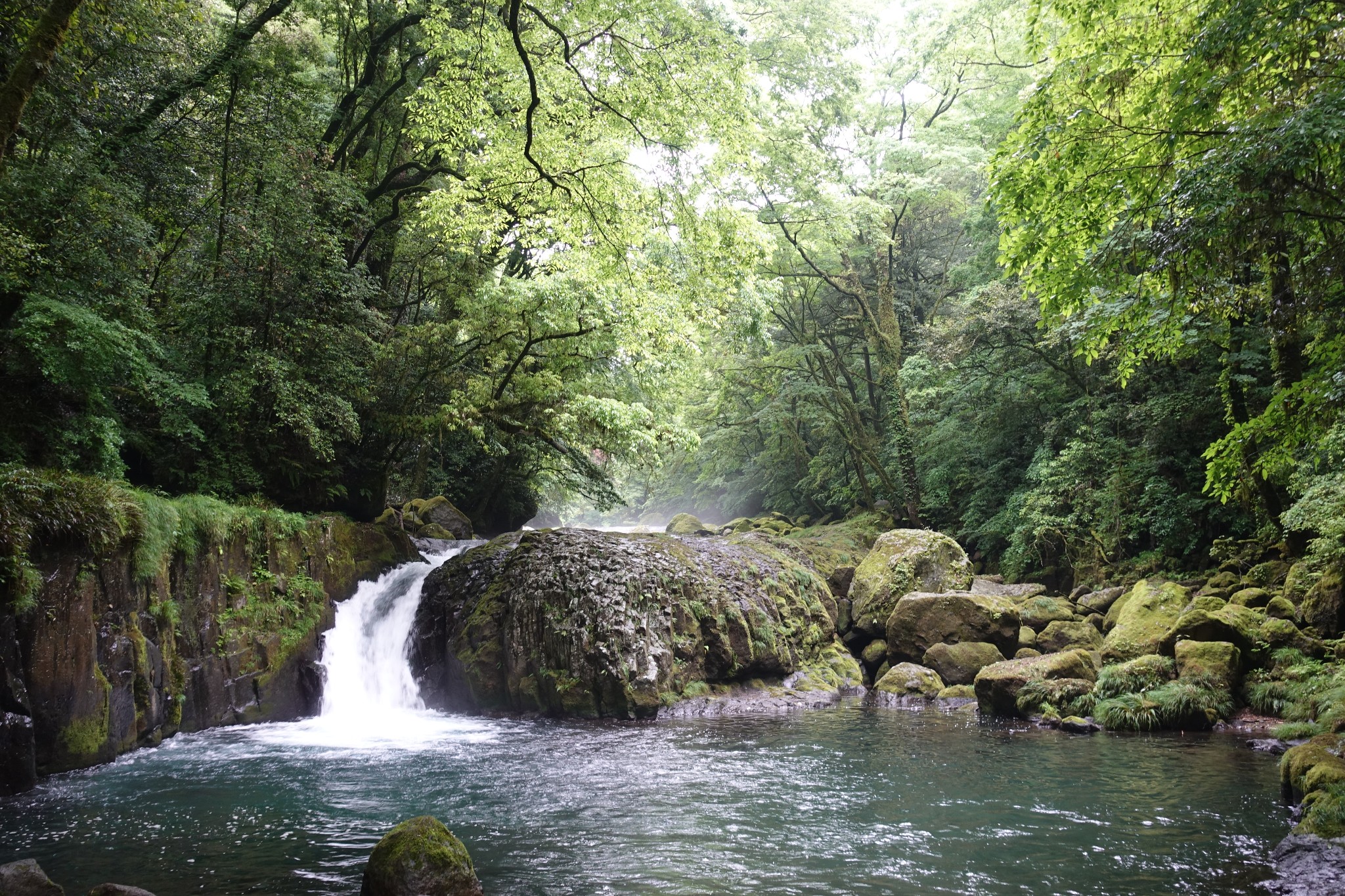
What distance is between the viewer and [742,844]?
5.90 metres

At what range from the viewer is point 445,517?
64.5 feet

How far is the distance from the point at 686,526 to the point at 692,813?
2266cm

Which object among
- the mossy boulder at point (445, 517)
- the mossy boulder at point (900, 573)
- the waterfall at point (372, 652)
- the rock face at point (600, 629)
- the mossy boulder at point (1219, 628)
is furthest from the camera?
the mossy boulder at point (445, 517)

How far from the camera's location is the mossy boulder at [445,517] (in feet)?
63.3

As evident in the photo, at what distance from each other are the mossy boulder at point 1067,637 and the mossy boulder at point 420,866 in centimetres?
1125

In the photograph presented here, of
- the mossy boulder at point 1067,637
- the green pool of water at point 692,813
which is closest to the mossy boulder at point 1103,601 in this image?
the mossy boulder at point 1067,637

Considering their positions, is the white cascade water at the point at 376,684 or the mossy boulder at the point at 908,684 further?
the mossy boulder at the point at 908,684

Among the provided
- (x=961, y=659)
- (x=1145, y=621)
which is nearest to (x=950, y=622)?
(x=961, y=659)

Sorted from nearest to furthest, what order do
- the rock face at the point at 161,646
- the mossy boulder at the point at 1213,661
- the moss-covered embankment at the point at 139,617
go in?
the moss-covered embankment at the point at 139,617
the rock face at the point at 161,646
the mossy boulder at the point at 1213,661

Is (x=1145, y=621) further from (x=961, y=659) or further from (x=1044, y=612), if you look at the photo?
(x=961, y=659)

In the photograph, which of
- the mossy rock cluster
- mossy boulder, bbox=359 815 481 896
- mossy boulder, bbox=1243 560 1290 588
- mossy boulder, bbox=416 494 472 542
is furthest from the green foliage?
mossy boulder, bbox=416 494 472 542

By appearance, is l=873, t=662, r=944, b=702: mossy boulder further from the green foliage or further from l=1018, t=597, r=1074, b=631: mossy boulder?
the green foliage

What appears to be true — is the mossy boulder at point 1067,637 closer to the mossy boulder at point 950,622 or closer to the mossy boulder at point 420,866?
the mossy boulder at point 950,622

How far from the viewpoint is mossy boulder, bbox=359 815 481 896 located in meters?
4.46
